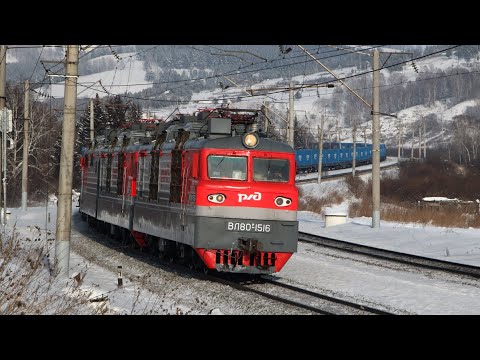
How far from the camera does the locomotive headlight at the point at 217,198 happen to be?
15914 mm

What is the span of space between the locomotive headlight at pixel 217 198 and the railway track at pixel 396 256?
20.0 feet

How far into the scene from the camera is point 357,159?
106 meters

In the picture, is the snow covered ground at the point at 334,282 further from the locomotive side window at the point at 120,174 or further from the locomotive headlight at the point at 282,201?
the locomotive side window at the point at 120,174

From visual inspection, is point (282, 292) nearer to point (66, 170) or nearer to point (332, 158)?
point (66, 170)

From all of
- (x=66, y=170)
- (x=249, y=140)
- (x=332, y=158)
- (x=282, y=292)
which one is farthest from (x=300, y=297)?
(x=332, y=158)

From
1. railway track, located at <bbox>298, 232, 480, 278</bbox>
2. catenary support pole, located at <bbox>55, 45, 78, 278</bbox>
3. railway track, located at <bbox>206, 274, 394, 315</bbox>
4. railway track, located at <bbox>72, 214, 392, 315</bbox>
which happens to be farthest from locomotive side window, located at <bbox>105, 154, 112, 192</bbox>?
railway track, located at <bbox>206, 274, 394, 315</bbox>

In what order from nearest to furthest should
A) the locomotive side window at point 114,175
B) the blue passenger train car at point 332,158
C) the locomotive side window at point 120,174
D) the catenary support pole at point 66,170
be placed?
the catenary support pole at point 66,170, the locomotive side window at point 120,174, the locomotive side window at point 114,175, the blue passenger train car at point 332,158

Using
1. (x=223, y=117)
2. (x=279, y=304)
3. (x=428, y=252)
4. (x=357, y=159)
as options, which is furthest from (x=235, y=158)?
(x=357, y=159)

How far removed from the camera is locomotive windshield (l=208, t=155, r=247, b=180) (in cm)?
1617

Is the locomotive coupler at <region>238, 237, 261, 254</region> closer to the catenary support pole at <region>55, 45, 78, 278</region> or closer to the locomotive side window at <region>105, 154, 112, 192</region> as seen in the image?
the catenary support pole at <region>55, 45, 78, 278</region>

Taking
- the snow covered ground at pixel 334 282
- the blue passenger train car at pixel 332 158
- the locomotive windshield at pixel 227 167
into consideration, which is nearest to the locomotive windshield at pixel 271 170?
the locomotive windshield at pixel 227 167

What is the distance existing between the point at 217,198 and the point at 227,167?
0.73 meters

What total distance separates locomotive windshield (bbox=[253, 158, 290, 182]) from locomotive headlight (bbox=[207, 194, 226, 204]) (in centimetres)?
83

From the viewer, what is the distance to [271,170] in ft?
54.1
